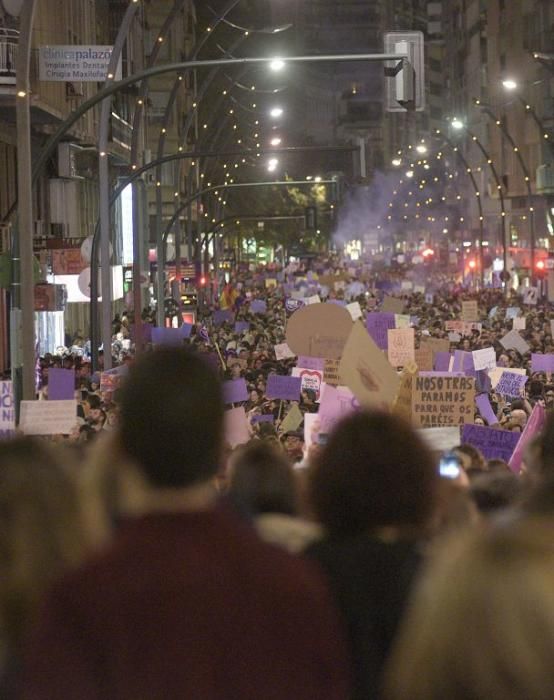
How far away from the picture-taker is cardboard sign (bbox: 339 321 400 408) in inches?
469

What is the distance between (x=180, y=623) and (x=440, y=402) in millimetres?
10680

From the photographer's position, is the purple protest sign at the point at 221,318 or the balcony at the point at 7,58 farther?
the purple protest sign at the point at 221,318

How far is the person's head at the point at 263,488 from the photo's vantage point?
5578mm

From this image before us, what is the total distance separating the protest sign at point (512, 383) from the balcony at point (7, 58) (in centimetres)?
1232

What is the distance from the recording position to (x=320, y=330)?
68.7ft

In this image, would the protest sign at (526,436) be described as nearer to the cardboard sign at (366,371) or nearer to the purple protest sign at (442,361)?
the cardboard sign at (366,371)

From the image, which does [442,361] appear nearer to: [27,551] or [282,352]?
[282,352]

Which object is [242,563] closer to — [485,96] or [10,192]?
[10,192]

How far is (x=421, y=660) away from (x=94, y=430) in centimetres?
1173

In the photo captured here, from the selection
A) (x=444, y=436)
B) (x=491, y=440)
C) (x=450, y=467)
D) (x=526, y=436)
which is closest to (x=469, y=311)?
(x=491, y=440)

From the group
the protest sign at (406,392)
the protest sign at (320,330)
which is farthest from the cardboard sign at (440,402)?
the protest sign at (320,330)

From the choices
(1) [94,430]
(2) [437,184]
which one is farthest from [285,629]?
(2) [437,184]

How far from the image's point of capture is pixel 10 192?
3659cm

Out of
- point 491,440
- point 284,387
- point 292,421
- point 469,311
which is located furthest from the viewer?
point 469,311
